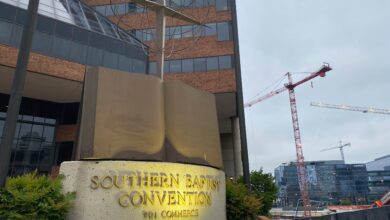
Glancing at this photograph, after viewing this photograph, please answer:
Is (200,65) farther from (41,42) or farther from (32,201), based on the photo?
(32,201)

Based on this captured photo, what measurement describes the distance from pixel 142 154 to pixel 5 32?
810 inches

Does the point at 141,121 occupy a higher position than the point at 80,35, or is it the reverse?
the point at 80,35

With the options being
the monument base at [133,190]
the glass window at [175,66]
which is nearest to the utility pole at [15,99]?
the monument base at [133,190]

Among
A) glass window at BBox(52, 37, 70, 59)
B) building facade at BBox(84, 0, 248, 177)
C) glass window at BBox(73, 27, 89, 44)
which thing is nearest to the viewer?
glass window at BBox(52, 37, 70, 59)

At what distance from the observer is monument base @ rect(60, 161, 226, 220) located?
27.9 ft

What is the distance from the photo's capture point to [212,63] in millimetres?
34281

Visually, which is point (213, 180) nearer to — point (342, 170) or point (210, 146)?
point (210, 146)

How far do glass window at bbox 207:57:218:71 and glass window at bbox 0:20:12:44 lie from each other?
59.4 ft

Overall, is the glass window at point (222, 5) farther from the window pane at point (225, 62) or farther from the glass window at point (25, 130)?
the glass window at point (25, 130)

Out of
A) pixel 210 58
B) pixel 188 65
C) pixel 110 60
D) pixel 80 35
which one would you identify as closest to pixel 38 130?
pixel 110 60

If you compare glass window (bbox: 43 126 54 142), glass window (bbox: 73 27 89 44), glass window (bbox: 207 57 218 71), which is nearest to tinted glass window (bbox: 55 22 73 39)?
glass window (bbox: 73 27 89 44)

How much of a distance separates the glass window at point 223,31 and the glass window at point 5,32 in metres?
19.9

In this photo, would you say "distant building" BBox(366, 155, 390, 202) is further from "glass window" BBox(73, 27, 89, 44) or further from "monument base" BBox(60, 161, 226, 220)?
"monument base" BBox(60, 161, 226, 220)

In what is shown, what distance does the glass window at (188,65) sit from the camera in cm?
3466
